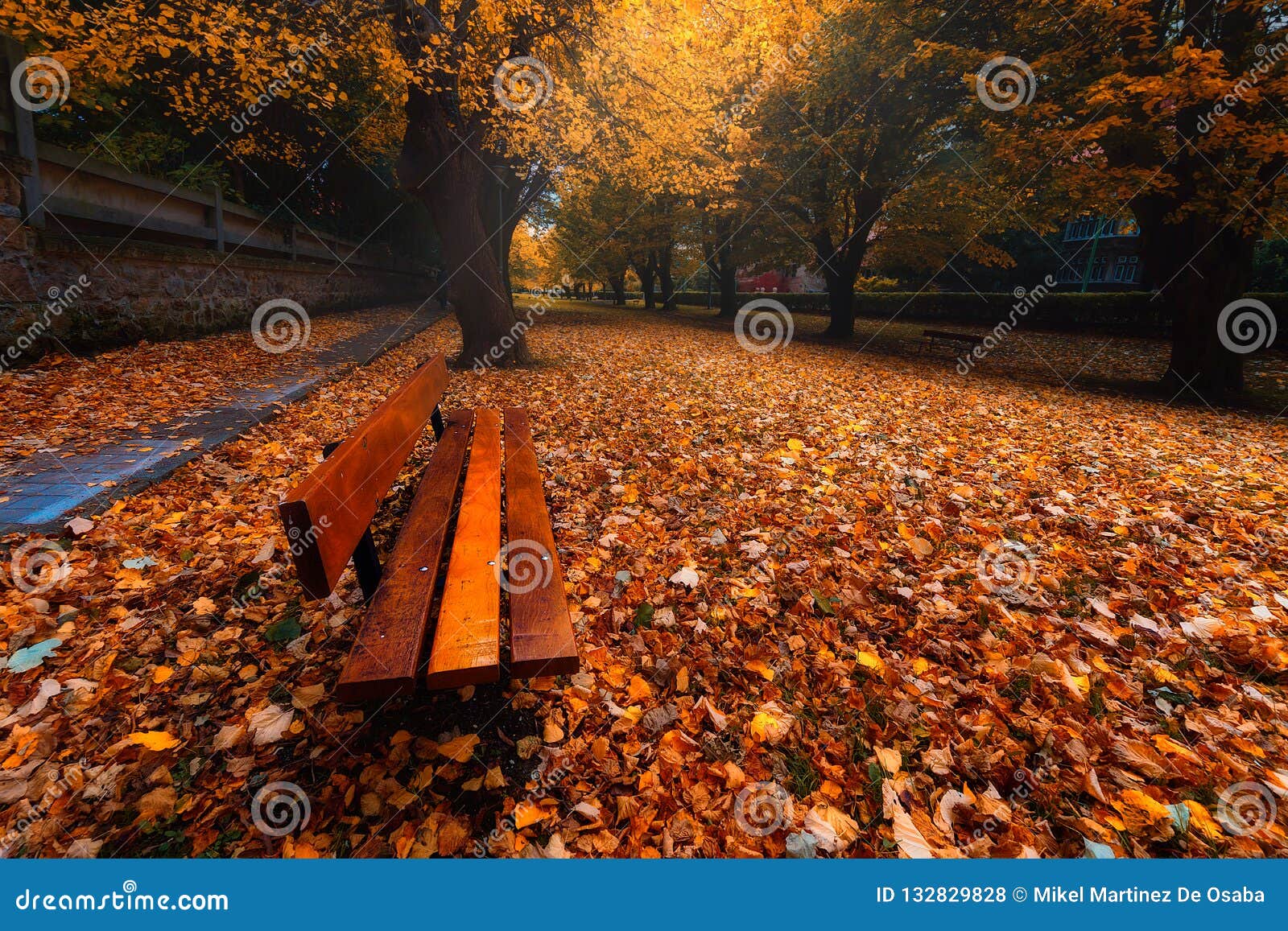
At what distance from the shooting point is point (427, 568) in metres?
2.24

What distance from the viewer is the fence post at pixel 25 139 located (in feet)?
19.8

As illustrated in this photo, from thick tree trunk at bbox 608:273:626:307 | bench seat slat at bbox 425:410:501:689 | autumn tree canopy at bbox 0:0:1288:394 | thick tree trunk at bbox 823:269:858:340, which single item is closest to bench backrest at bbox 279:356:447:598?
bench seat slat at bbox 425:410:501:689

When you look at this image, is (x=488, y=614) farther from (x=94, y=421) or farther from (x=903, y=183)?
(x=903, y=183)

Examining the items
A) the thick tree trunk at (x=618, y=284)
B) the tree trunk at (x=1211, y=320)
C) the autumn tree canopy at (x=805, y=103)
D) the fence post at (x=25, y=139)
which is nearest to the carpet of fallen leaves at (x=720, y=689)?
the fence post at (x=25, y=139)

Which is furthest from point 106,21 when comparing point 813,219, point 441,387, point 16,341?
point 813,219

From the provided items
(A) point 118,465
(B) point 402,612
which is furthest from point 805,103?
(B) point 402,612

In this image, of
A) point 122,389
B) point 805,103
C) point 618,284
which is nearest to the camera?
point 122,389

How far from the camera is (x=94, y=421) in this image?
15.9 ft

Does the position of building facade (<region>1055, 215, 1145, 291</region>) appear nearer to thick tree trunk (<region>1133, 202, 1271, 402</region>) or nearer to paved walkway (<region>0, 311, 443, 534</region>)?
thick tree trunk (<region>1133, 202, 1271, 402</region>)

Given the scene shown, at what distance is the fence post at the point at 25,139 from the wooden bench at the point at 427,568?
22.1ft

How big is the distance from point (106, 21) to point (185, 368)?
4.55 metres

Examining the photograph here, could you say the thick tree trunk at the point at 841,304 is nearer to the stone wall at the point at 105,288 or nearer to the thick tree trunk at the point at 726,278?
the thick tree trunk at the point at 726,278

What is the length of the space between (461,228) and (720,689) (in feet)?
27.2

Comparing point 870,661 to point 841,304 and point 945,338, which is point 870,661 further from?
point 841,304
